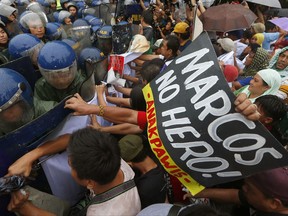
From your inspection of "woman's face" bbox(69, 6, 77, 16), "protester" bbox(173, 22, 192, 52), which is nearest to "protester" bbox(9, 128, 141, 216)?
"protester" bbox(173, 22, 192, 52)

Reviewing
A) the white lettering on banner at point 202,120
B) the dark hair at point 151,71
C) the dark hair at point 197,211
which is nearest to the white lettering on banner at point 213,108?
the white lettering on banner at point 202,120

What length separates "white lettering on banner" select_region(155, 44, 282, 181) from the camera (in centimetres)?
131

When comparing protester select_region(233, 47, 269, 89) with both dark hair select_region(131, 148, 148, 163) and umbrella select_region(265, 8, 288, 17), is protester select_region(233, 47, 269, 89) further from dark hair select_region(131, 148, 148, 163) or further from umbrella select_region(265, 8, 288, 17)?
umbrella select_region(265, 8, 288, 17)

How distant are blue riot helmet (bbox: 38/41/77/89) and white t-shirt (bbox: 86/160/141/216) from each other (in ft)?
3.59

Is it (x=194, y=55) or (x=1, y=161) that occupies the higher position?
(x=194, y=55)

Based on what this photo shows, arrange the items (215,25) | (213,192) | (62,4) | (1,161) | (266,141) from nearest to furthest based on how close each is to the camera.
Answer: (266,141) → (1,161) → (213,192) → (215,25) → (62,4)

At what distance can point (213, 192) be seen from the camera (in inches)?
72.8

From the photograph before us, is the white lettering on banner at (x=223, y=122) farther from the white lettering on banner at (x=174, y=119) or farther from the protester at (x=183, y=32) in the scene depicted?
the protester at (x=183, y=32)

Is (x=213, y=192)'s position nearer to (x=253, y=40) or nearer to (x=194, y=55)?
(x=194, y=55)

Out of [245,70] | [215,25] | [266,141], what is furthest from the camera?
[215,25]

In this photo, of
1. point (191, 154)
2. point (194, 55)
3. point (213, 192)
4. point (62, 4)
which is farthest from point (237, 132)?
point (62, 4)

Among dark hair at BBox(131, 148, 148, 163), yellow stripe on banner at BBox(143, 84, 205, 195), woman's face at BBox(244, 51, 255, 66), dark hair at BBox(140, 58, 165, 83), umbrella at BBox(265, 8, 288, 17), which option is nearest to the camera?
yellow stripe on banner at BBox(143, 84, 205, 195)

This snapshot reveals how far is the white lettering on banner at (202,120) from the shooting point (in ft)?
4.31

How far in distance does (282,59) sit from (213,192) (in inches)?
126
